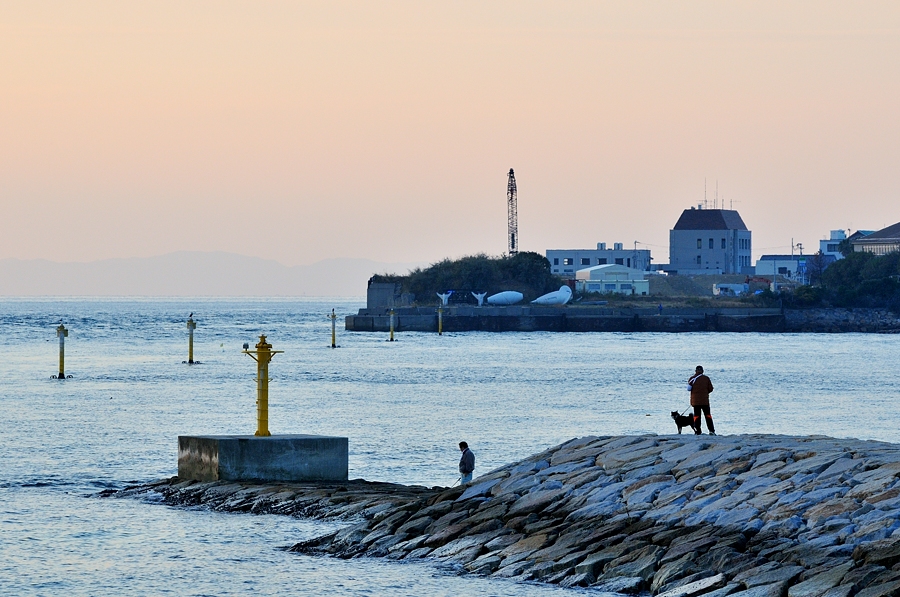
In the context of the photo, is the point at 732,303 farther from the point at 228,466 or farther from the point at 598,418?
the point at 228,466

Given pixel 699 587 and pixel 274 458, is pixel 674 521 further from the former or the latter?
pixel 274 458

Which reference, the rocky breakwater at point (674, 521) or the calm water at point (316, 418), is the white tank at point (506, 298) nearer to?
the calm water at point (316, 418)

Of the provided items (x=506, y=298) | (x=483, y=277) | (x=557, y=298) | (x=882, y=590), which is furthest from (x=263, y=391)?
(x=483, y=277)

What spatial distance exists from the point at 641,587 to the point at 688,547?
77 centimetres

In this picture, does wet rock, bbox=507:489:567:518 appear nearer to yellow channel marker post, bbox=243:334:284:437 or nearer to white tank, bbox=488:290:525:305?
yellow channel marker post, bbox=243:334:284:437

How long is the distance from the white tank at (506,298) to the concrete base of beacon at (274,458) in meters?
151

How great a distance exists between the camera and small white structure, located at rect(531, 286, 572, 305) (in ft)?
564

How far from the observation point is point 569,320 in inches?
6161

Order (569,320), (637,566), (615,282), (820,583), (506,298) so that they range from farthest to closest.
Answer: (615,282)
(506,298)
(569,320)
(637,566)
(820,583)

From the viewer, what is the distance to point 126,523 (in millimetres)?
22719

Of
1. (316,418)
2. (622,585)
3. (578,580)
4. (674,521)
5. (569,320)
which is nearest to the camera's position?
(622,585)

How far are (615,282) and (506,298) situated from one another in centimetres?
2403

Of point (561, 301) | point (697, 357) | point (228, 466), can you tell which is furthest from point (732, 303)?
point (228, 466)

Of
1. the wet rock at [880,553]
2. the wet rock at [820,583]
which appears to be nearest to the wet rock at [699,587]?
the wet rock at [820,583]
